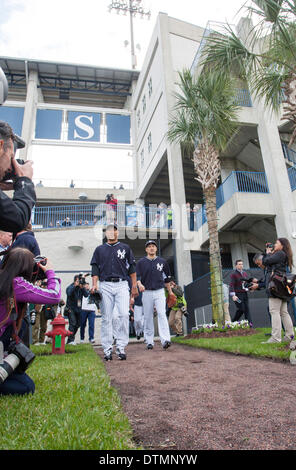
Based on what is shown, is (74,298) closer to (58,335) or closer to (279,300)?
(58,335)

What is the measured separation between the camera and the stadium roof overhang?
86.7ft

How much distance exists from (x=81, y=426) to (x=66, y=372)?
1962 mm

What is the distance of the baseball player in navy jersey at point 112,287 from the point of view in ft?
16.8

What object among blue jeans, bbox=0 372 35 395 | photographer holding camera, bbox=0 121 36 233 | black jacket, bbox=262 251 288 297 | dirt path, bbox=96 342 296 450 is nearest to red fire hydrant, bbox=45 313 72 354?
dirt path, bbox=96 342 296 450

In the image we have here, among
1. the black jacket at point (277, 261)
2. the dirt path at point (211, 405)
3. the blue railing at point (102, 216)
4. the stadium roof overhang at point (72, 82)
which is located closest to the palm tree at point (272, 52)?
the black jacket at point (277, 261)

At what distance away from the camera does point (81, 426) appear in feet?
5.15

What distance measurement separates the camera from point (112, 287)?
5254 mm

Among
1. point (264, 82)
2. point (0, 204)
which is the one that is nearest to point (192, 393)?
point (0, 204)

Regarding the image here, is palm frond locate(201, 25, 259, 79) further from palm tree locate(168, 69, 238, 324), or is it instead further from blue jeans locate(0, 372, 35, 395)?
blue jeans locate(0, 372, 35, 395)

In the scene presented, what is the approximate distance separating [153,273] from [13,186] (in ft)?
16.1

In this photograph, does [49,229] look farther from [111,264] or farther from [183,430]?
[183,430]

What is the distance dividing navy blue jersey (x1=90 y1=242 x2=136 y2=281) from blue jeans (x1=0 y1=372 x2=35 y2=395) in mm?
2918

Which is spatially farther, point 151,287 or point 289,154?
point 289,154

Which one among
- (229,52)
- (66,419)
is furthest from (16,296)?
(229,52)
